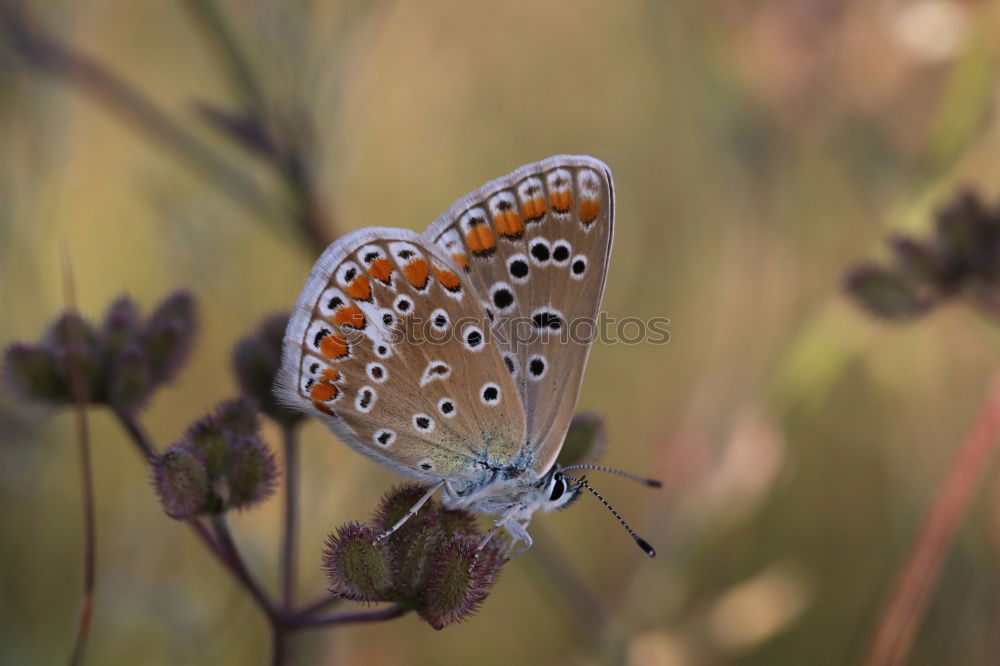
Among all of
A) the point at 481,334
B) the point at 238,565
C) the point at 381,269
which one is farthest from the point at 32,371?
the point at 481,334

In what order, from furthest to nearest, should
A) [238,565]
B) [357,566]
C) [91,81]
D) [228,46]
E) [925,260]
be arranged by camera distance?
[91,81], [228,46], [925,260], [238,565], [357,566]

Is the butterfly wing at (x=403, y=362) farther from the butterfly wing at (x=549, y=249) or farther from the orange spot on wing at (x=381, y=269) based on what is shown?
the butterfly wing at (x=549, y=249)

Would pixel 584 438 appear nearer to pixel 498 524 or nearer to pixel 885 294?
pixel 498 524

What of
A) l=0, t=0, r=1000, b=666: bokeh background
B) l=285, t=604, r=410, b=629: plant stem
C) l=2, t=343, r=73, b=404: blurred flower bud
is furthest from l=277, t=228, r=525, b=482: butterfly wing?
l=0, t=0, r=1000, b=666: bokeh background

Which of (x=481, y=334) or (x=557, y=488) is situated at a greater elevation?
(x=481, y=334)

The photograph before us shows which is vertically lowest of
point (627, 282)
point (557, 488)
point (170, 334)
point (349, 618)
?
point (627, 282)
